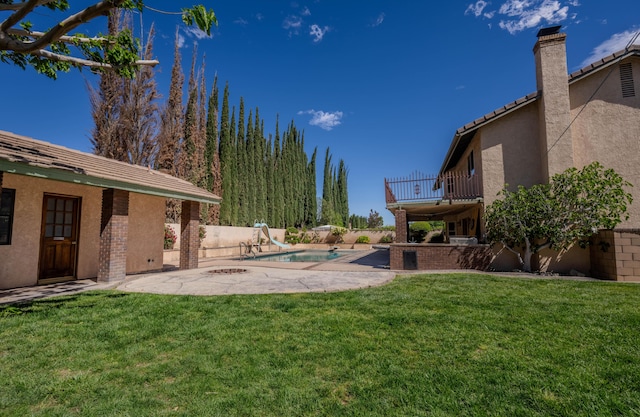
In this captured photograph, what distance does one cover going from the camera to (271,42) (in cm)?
1725

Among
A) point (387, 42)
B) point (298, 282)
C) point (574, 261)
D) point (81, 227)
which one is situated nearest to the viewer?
point (298, 282)

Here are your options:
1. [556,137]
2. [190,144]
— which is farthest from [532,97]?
[190,144]

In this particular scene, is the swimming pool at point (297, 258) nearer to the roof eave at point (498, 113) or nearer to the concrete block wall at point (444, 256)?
the concrete block wall at point (444, 256)

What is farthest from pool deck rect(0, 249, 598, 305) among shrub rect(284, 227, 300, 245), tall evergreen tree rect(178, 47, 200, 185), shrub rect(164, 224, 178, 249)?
shrub rect(284, 227, 300, 245)

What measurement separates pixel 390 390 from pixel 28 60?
7.05 meters

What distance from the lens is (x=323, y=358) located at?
128 inches

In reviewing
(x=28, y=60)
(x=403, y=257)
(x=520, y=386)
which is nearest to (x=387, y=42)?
(x=403, y=257)

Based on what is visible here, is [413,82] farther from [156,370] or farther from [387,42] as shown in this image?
[156,370]

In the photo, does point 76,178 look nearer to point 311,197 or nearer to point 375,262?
point 375,262

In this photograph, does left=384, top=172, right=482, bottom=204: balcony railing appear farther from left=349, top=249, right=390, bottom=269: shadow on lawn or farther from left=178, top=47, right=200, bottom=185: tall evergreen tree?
left=178, top=47, right=200, bottom=185: tall evergreen tree

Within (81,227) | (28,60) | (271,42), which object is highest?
(271,42)

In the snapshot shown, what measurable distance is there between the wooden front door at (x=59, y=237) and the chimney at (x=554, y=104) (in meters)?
15.3

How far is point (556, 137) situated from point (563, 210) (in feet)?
9.07

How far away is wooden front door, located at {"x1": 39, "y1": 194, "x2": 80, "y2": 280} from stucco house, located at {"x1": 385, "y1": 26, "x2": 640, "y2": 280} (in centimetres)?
1082
